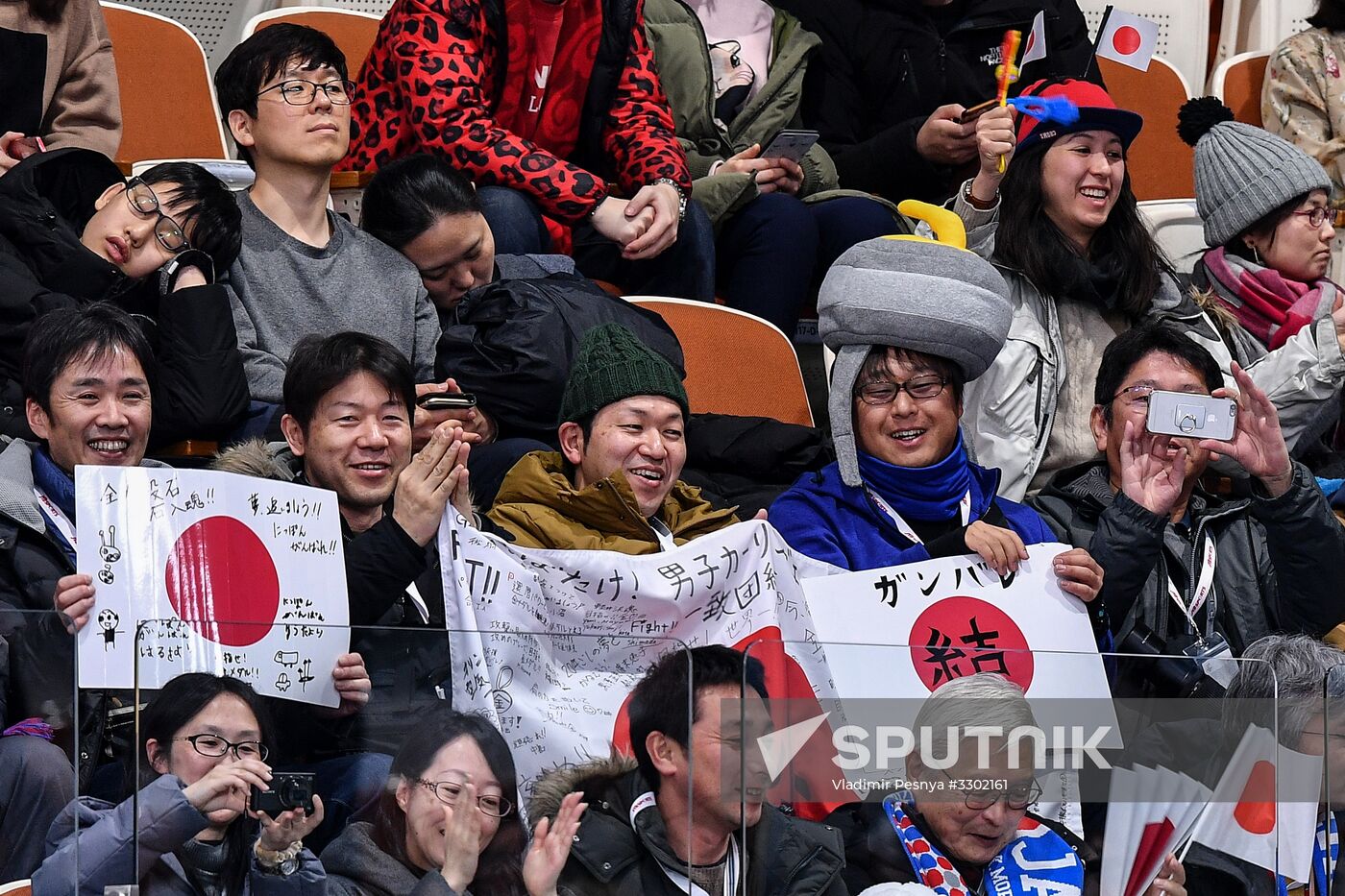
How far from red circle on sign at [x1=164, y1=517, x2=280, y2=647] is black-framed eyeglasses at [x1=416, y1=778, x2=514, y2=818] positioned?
1.42 feet

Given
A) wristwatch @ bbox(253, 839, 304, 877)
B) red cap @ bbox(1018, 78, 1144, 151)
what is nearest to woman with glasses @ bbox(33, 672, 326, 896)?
wristwatch @ bbox(253, 839, 304, 877)

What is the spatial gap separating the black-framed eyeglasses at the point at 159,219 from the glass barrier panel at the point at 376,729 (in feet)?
4.67

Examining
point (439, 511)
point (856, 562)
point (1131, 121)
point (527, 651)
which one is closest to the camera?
point (527, 651)

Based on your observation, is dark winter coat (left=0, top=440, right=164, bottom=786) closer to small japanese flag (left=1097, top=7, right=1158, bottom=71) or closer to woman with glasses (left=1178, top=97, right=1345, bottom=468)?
woman with glasses (left=1178, top=97, right=1345, bottom=468)

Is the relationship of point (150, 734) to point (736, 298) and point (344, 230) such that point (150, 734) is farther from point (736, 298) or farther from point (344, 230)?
point (736, 298)

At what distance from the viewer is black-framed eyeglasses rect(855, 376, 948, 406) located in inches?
141

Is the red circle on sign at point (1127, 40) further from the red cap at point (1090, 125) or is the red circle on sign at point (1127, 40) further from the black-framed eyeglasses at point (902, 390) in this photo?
the black-framed eyeglasses at point (902, 390)

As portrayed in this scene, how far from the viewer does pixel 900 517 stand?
3.51 m

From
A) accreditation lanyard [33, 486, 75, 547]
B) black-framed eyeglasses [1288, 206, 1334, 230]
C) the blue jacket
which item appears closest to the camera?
accreditation lanyard [33, 486, 75, 547]

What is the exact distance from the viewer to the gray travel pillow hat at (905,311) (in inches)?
141

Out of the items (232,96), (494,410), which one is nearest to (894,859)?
(494,410)

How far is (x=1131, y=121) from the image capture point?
176 inches

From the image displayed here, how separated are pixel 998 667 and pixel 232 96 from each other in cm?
221

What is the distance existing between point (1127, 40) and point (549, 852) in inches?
134
